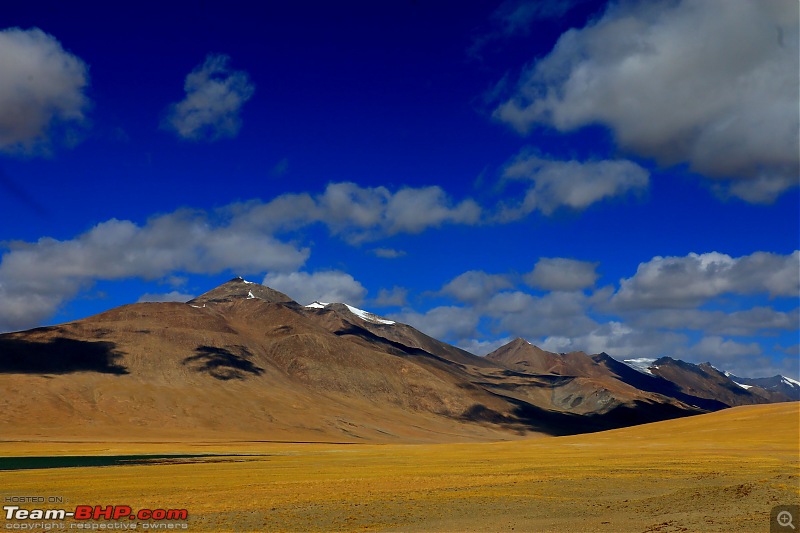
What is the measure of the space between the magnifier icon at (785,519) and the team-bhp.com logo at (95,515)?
89.7 feet

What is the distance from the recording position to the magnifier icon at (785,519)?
27.5 meters

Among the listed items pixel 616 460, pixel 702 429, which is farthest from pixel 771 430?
pixel 616 460

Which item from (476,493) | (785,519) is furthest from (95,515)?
(785,519)

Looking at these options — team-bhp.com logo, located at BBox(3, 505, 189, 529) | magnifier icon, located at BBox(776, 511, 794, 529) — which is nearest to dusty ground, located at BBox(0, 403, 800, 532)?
magnifier icon, located at BBox(776, 511, 794, 529)

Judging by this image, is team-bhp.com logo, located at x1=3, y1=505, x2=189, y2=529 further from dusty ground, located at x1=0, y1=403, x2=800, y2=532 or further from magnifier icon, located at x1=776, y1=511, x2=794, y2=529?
magnifier icon, located at x1=776, y1=511, x2=794, y2=529

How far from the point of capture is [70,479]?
194ft

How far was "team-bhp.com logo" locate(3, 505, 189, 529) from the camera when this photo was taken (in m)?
34.2

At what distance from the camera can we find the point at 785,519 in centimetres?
2844

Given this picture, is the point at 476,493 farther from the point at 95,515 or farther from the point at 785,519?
the point at 95,515

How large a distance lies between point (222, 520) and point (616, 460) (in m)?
46.9

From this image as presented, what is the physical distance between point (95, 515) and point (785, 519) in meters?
34.5

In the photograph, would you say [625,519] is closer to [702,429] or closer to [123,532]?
[123,532]

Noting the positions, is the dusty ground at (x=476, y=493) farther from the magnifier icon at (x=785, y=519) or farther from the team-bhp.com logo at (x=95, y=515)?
the team-bhp.com logo at (x=95, y=515)

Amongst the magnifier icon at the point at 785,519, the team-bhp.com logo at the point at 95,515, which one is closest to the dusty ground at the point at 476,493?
the magnifier icon at the point at 785,519
